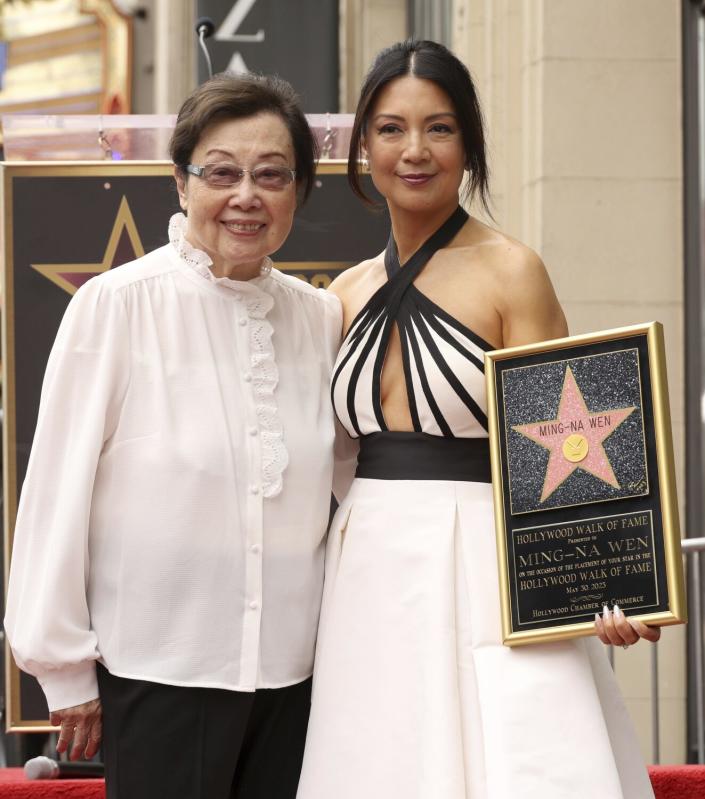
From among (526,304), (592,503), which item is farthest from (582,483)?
(526,304)

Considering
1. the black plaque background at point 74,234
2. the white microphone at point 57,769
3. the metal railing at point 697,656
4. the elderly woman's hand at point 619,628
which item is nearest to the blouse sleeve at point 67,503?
the elderly woman's hand at point 619,628

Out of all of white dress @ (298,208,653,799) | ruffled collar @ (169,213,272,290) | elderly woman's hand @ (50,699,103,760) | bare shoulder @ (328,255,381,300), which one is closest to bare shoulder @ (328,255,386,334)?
bare shoulder @ (328,255,381,300)

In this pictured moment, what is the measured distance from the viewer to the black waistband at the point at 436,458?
3141 mm

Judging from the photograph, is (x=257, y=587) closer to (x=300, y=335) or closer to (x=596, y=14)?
(x=300, y=335)

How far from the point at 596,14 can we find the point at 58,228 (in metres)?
2.81

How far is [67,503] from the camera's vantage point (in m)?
2.99

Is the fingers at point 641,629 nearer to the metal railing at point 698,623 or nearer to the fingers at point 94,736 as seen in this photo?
the fingers at point 94,736

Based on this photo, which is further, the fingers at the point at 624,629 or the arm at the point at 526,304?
the arm at the point at 526,304

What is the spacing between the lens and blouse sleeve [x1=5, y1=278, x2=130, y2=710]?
2980 mm

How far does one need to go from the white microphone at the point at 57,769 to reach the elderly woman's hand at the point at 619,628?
2466mm

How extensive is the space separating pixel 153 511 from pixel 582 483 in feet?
3.19

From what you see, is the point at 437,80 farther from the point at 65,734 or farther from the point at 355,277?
the point at 65,734

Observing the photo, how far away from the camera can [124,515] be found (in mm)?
3047

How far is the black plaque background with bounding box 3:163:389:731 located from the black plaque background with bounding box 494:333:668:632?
1647 mm
